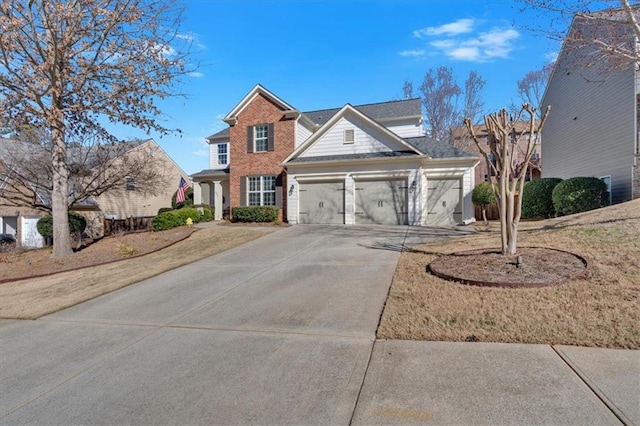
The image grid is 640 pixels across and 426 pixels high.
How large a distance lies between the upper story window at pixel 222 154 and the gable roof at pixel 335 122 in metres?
7.04

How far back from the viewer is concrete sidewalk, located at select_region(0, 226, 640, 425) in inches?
119

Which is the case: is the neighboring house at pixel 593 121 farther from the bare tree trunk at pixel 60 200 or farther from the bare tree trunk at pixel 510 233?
the bare tree trunk at pixel 60 200

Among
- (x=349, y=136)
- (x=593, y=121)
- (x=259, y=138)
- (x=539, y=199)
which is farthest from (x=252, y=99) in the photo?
(x=593, y=121)

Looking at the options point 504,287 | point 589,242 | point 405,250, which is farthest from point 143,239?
point 589,242

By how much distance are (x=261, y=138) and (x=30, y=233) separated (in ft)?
55.8

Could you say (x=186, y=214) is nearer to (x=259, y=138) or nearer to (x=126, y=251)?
(x=259, y=138)

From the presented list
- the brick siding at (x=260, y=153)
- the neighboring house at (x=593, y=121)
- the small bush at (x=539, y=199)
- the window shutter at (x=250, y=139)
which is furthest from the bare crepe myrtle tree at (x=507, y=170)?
the window shutter at (x=250, y=139)

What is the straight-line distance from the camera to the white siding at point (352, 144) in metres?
17.2

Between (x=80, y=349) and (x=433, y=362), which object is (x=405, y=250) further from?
(x=80, y=349)

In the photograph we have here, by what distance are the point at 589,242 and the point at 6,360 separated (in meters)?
Answer: 10.4

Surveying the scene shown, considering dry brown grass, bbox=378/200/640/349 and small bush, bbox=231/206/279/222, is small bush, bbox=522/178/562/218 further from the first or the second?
small bush, bbox=231/206/279/222

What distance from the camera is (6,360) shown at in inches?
182

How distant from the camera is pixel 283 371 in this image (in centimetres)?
380

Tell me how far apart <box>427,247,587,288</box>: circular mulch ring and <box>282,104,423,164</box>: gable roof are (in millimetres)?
9143
